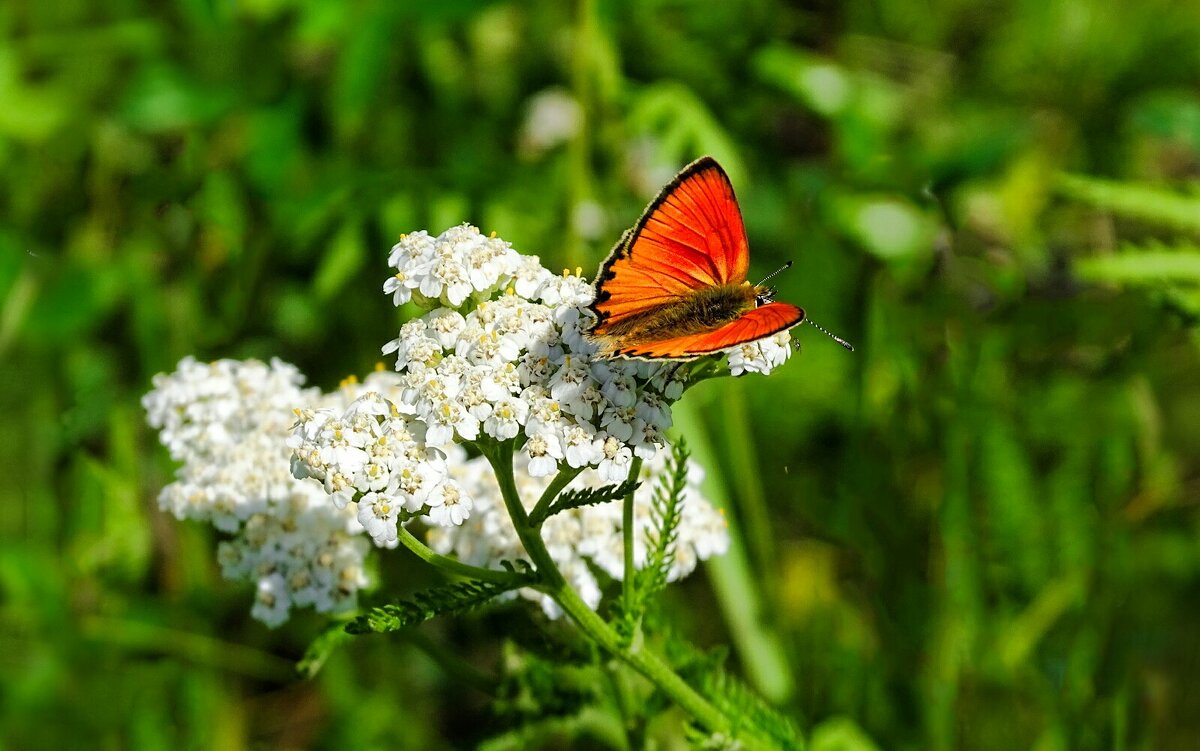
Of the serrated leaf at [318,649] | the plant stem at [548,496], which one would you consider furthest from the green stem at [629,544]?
the serrated leaf at [318,649]

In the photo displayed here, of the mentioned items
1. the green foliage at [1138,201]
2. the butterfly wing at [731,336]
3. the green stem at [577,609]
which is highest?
the green foliage at [1138,201]

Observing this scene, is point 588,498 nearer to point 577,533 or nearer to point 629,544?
point 629,544

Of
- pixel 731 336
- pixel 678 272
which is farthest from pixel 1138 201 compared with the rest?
pixel 731 336

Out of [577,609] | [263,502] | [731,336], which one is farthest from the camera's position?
[263,502]

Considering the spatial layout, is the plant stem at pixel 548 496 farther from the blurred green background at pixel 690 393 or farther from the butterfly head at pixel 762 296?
the blurred green background at pixel 690 393

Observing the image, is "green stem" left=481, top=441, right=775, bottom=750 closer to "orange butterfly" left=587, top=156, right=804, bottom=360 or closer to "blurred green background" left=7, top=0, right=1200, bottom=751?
"orange butterfly" left=587, top=156, right=804, bottom=360

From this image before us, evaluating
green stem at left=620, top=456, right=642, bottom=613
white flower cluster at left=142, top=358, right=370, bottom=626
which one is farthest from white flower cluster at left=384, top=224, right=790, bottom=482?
white flower cluster at left=142, top=358, right=370, bottom=626
